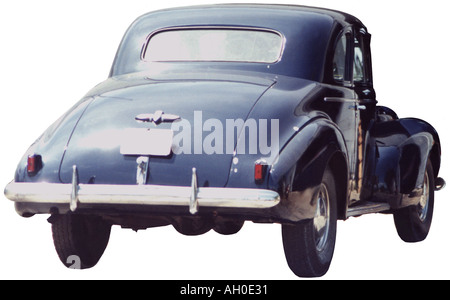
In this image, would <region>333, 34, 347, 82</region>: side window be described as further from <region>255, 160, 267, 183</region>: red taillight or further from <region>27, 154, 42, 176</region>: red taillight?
<region>27, 154, 42, 176</region>: red taillight

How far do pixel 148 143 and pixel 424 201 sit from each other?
→ 4.65 metres

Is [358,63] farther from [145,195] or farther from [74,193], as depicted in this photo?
[74,193]

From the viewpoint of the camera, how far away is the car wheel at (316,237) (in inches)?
369

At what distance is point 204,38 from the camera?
10547 millimetres

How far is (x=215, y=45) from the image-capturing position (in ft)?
34.3

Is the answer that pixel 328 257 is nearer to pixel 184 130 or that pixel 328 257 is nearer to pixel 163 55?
pixel 184 130

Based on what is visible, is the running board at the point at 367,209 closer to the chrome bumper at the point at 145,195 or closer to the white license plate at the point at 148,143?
the chrome bumper at the point at 145,195

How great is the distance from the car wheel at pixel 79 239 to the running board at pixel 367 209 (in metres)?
2.36

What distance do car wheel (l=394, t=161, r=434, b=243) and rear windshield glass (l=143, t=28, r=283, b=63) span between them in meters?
2.96

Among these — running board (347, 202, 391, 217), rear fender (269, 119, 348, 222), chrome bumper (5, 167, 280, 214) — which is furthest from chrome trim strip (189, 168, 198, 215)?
running board (347, 202, 391, 217)

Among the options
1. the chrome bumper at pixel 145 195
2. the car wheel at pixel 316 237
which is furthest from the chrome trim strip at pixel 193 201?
A: the car wheel at pixel 316 237

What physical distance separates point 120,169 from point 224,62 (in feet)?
5.69

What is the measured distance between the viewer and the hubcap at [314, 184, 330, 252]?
965cm

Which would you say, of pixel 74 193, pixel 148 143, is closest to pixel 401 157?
pixel 148 143
